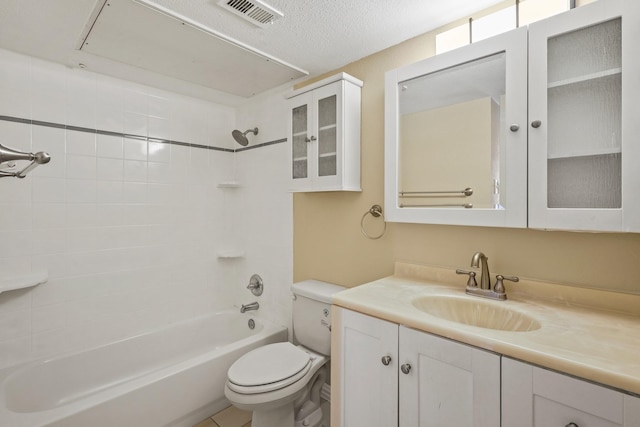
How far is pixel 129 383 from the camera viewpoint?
1.60 meters

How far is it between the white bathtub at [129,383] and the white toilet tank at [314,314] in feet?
1.25

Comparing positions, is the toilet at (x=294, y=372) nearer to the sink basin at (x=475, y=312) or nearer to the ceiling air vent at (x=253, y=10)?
the sink basin at (x=475, y=312)

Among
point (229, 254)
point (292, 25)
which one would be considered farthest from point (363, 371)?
point (229, 254)

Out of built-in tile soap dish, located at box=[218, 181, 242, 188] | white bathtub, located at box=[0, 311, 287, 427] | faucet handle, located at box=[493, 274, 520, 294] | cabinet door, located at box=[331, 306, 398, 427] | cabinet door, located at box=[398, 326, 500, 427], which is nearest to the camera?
cabinet door, located at box=[398, 326, 500, 427]

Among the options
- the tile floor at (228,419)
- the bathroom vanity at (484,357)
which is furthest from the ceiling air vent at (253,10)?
the tile floor at (228,419)

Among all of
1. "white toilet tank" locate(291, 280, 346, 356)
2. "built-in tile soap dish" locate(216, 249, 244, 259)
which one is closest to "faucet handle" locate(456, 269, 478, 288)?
"white toilet tank" locate(291, 280, 346, 356)

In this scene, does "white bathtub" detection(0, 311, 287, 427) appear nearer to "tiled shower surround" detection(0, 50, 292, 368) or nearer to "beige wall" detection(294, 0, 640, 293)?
"tiled shower surround" detection(0, 50, 292, 368)

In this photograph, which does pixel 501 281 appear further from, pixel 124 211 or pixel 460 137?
pixel 124 211

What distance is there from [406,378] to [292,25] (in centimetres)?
159

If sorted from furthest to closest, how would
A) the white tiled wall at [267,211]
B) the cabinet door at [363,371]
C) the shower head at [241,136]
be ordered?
the shower head at [241,136], the white tiled wall at [267,211], the cabinet door at [363,371]

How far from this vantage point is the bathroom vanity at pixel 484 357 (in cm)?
76

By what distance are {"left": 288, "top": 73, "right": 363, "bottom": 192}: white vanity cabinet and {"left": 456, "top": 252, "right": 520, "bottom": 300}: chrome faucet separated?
2.43 ft

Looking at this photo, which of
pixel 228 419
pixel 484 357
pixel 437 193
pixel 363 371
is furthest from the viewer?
pixel 228 419

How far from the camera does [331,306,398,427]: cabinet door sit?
1106 millimetres
